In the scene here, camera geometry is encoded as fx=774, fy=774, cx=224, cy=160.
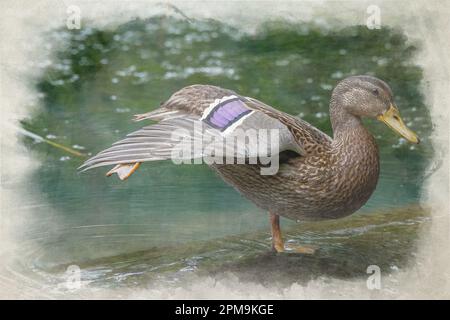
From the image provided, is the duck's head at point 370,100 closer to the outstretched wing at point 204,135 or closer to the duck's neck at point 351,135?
the duck's neck at point 351,135

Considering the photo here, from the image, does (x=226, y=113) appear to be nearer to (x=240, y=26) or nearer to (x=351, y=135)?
(x=351, y=135)

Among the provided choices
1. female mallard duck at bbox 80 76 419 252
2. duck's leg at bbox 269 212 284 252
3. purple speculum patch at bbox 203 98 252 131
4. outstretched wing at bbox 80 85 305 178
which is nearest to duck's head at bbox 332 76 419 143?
female mallard duck at bbox 80 76 419 252

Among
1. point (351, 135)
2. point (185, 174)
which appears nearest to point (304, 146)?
point (351, 135)

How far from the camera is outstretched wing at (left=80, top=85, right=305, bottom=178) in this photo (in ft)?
11.8

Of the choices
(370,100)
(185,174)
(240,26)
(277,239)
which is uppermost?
(240,26)

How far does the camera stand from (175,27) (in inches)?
195

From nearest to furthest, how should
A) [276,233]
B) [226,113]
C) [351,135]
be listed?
[226,113] < [351,135] < [276,233]

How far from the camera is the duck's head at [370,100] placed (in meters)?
4.15

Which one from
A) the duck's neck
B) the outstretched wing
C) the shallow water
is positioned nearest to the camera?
the outstretched wing

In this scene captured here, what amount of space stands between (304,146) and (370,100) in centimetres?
47

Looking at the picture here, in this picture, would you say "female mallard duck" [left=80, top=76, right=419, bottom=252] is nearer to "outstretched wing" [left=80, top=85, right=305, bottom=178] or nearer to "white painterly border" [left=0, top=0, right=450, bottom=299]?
"outstretched wing" [left=80, top=85, right=305, bottom=178]

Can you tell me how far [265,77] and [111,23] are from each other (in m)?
1.04

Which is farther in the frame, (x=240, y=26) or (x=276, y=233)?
(x=240, y=26)

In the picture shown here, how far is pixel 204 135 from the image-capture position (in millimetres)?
3711
